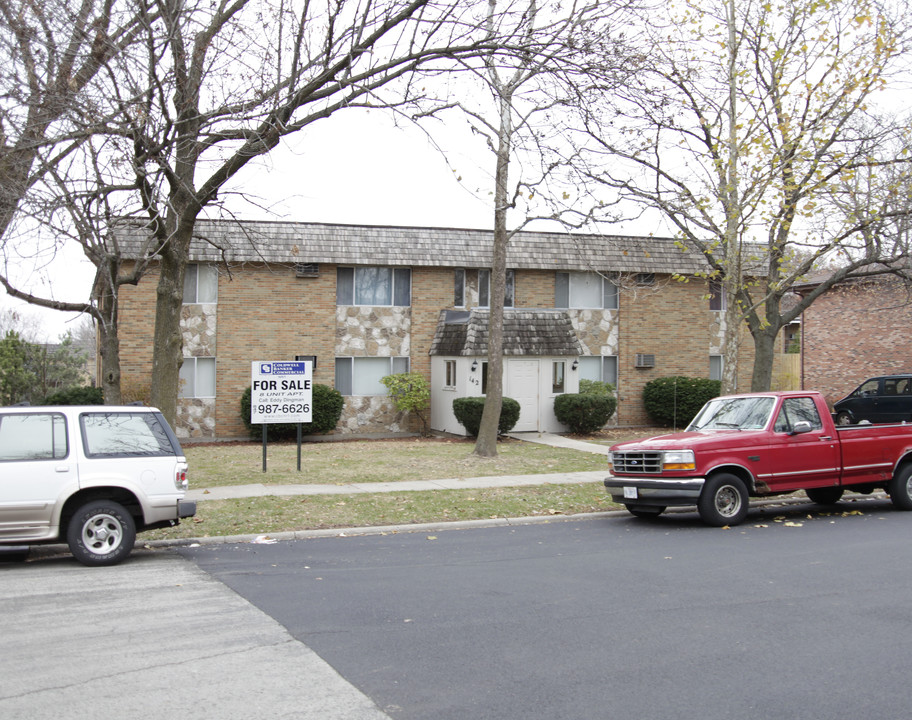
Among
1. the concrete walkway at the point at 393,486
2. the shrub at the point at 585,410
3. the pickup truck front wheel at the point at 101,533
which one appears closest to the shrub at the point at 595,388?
the shrub at the point at 585,410

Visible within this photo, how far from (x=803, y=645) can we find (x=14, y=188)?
12237mm

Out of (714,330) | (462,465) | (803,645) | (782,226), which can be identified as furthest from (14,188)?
(714,330)

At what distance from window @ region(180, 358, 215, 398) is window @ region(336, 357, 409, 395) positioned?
3.65 metres

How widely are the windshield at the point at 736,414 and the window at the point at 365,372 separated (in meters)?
14.6

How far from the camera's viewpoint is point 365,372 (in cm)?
2666

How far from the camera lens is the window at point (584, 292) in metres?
28.4

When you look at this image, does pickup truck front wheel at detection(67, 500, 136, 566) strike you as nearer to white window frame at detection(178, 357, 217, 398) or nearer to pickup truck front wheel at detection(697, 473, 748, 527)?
pickup truck front wheel at detection(697, 473, 748, 527)

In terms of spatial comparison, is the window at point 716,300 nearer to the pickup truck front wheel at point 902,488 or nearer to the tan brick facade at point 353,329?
the tan brick facade at point 353,329

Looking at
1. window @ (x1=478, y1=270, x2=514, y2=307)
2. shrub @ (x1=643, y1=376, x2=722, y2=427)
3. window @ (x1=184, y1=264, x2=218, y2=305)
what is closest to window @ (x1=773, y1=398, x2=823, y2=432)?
shrub @ (x1=643, y1=376, x2=722, y2=427)

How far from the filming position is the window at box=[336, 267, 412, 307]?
86.5 feet

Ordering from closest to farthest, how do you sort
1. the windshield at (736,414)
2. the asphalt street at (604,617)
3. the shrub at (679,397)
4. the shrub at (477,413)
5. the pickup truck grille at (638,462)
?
the asphalt street at (604,617), the pickup truck grille at (638,462), the windshield at (736,414), the shrub at (477,413), the shrub at (679,397)

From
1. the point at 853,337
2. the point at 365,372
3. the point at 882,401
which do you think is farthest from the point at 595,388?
the point at 853,337

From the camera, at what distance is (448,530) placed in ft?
39.2

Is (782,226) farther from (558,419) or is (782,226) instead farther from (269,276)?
(269,276)
